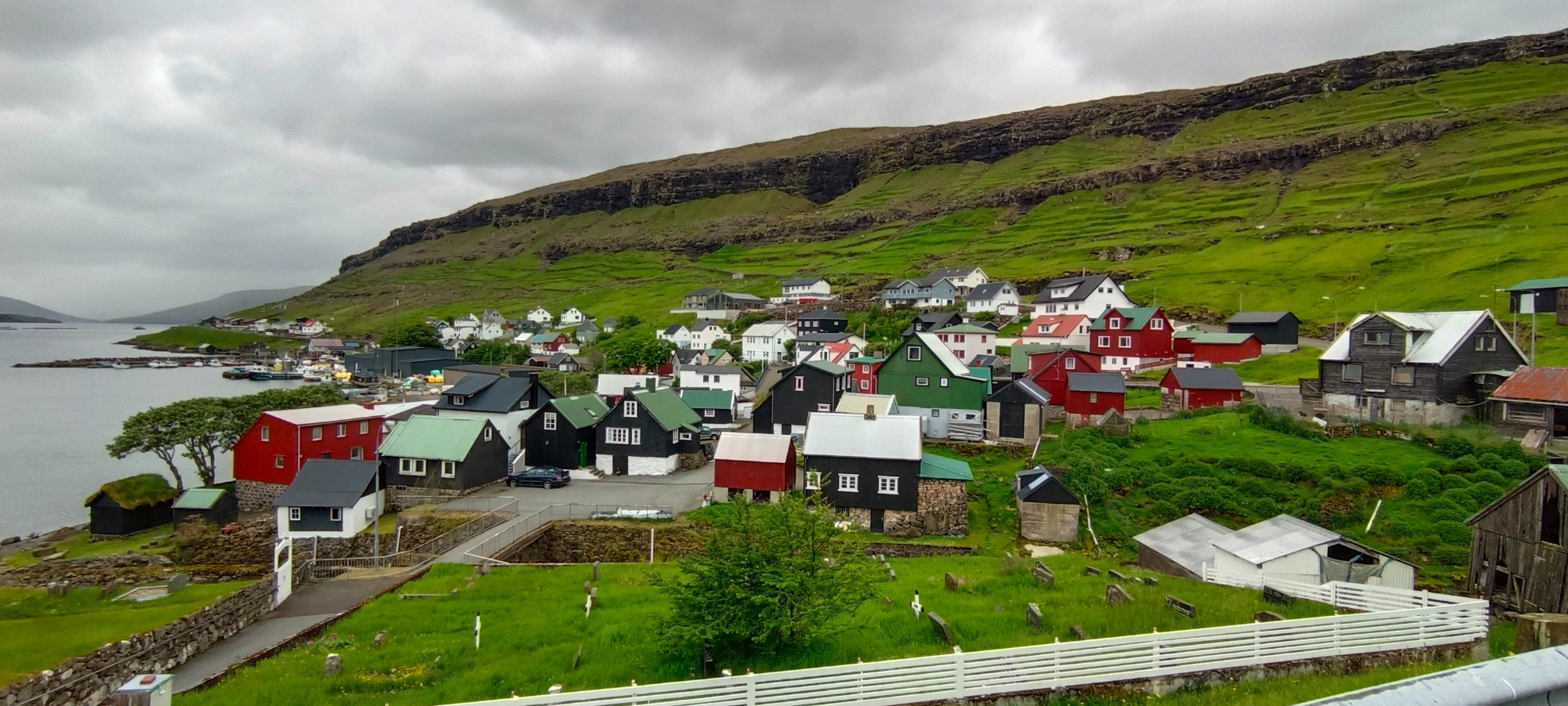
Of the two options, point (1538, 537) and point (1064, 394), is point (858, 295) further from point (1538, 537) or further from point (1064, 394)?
point (1538, 537)

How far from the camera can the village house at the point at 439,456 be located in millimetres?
36844

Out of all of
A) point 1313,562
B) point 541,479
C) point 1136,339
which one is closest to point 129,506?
point 541,479

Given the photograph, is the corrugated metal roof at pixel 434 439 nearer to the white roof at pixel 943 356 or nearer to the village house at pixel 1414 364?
the white roof at pixel 943 356

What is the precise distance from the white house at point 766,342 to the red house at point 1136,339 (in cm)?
3865

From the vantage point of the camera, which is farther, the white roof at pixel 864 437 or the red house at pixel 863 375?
the red house at pixel 863 375

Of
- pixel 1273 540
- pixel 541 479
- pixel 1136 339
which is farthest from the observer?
pixel 1136 339

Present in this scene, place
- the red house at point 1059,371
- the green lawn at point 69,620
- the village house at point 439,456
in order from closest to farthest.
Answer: the green lawn at point 69,620, the village house at point 439,456, the red house at point 1059,371

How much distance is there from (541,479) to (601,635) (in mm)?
25658

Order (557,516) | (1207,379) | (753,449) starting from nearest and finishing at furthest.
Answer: (557,516)
(753,449)
(1207,379)

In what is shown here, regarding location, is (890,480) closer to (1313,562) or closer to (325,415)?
(1313,562)

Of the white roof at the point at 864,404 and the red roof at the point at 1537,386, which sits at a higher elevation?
the red roof at the point at 1537,386

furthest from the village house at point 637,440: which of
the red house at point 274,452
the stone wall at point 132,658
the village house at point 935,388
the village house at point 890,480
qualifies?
the stone wall at point 132,658

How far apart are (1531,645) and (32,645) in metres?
30.2

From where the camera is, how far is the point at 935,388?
44.3m
